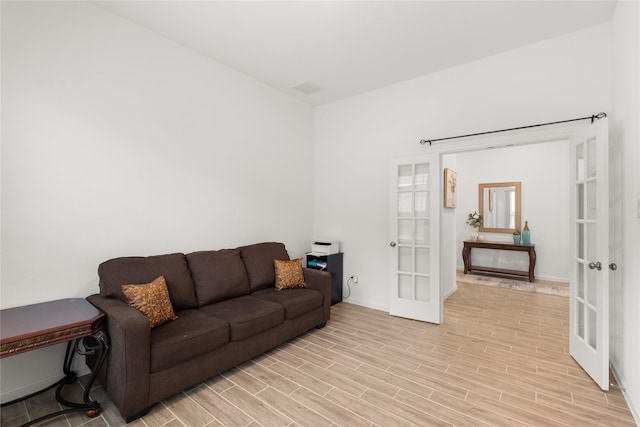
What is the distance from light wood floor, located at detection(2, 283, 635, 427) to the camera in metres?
2.00

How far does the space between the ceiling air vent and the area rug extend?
448cm

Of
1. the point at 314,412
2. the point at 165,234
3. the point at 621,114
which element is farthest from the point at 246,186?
the point at 621,114

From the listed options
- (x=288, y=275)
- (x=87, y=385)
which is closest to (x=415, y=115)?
(x=288, y=275)

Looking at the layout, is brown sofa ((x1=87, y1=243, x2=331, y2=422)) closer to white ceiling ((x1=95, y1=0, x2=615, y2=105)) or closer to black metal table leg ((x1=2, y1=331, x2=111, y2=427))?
black metal table leg ((x1=2, y1=331, x2=111, y2=427))

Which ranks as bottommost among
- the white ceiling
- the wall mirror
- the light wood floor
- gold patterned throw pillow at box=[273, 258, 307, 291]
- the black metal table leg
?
the light wood floor

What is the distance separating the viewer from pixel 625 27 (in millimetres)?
2320

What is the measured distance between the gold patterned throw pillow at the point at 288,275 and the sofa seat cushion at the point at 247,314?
0.44m

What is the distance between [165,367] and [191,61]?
296 cm

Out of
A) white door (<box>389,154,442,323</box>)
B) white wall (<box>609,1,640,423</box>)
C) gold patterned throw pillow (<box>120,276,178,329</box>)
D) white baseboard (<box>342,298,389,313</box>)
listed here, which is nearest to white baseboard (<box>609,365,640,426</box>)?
white wall (<box>609,1,640,423</box>)

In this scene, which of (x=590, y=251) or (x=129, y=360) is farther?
(x=590, y=251)

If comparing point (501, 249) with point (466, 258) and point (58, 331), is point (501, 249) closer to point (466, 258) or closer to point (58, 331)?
point (466, 258)

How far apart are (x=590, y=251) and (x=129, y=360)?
11.6 ft

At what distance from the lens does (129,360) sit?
6.27 feet

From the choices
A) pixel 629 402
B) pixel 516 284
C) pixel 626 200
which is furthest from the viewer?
pixel 516 284
